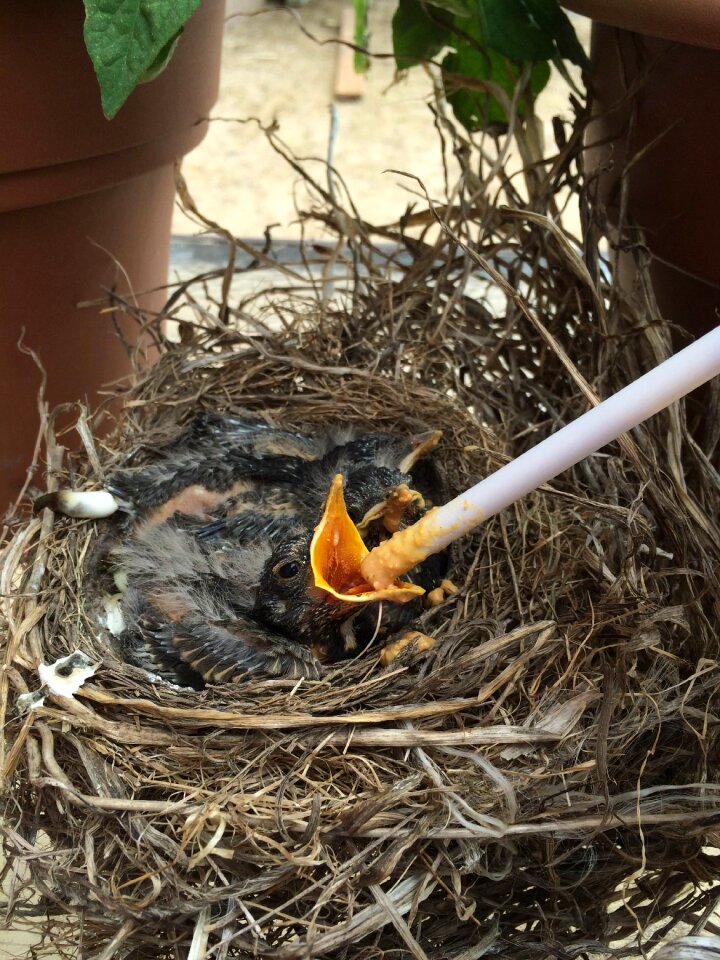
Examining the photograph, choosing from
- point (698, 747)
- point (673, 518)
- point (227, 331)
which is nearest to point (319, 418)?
point (227, 331)

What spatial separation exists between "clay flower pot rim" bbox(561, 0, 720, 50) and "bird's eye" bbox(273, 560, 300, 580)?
0.55m

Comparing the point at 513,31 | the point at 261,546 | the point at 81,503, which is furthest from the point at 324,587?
the point at 513,31

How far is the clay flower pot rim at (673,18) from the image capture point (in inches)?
29.0

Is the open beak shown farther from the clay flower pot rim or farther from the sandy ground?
the sandy ground

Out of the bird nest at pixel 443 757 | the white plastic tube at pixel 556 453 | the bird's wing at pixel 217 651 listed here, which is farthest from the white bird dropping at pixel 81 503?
the white plastic tube at pixel 556 453

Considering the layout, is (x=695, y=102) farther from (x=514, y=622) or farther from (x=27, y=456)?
(x=27, y=456)

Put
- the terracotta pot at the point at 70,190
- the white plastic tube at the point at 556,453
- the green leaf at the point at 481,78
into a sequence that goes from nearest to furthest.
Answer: the white plastic tube at the point at 556,453
the terracotta pot at the point at 70,190
the green leaf at the point at 481,78

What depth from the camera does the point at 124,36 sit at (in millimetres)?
789

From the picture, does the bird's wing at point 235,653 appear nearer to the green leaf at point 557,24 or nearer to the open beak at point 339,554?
the open beak at point 339,554

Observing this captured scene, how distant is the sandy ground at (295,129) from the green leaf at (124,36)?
1.15m

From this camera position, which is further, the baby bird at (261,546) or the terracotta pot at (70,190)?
the terracotta pot at (70,190)

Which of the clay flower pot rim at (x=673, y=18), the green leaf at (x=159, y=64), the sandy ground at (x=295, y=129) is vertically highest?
the clay flower pot rim at (x=673, y=18)

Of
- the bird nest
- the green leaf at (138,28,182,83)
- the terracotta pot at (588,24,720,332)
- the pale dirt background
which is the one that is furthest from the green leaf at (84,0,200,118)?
the pale dirt background

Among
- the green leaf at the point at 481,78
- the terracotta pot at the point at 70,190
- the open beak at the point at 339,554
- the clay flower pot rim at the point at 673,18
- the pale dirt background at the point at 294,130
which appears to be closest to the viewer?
the clay flower pot rim at the point at 673,18
